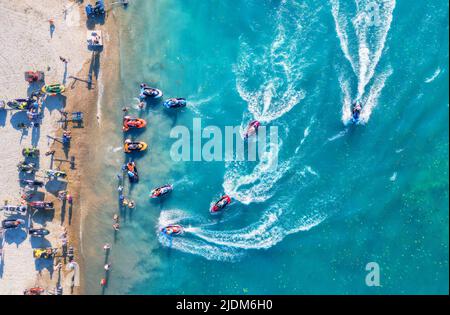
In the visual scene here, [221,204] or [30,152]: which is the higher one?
[30,152]

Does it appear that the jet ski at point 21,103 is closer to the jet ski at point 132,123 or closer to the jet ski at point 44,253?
the jet ski at point 132,123

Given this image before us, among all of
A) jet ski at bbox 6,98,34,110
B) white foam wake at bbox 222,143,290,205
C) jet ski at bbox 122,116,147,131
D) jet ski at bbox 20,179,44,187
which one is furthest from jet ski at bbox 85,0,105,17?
A: white foam wake at bbox 222,143,290,205

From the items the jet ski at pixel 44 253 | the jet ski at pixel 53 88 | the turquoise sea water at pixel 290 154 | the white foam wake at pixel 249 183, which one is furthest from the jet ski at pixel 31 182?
the white foam wake at pixel 249 183

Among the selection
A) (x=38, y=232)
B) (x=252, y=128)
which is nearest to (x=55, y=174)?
(x=38, y=232)

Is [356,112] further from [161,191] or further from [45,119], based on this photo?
[45,119]

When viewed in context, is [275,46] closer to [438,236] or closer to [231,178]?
[231,178]

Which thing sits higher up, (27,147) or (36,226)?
(27,147)

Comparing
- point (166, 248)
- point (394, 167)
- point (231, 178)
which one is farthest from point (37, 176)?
point (394, 167)
